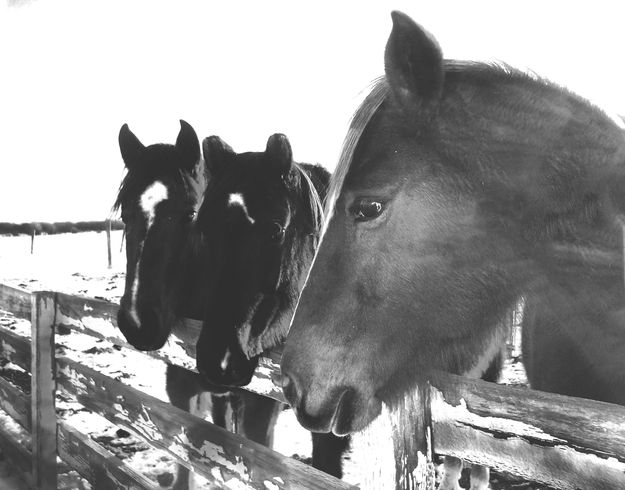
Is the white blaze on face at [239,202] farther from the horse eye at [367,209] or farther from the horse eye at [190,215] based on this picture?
the horse eye at [367,209]

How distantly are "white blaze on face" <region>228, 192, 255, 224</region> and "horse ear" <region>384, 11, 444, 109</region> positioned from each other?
116 centimetres

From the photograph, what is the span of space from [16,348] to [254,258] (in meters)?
2.68

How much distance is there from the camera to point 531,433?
3.47 feet

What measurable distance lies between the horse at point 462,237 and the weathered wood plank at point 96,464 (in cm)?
176

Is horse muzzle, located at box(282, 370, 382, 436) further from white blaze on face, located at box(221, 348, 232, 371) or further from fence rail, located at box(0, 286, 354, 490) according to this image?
white blaze on face, located at box(221, 348, 232, 371)

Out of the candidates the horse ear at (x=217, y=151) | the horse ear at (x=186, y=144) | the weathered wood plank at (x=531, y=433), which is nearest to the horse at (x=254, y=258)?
the horse ear at (x=217, y=151)

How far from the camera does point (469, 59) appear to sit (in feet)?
4.98

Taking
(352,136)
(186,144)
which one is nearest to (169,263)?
(186,144)

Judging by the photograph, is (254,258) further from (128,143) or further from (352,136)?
(128,143)

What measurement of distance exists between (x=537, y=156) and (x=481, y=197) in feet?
0.64

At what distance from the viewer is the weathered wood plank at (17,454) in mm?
3447

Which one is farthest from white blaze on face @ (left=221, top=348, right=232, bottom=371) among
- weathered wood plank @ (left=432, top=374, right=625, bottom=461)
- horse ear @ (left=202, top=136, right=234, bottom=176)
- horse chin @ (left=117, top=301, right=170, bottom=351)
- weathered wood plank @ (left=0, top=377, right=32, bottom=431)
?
weathered wood plank @ (left=0, top=377, right=32, bottom=431)

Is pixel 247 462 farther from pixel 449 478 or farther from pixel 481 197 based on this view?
pixel 481 197

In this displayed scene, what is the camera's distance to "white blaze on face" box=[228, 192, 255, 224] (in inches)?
94.5
